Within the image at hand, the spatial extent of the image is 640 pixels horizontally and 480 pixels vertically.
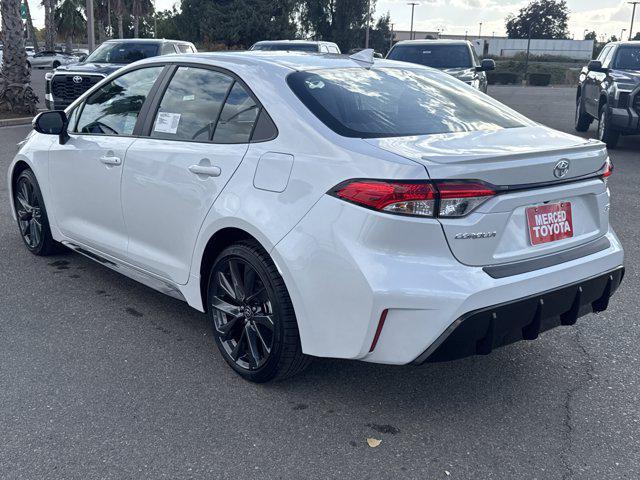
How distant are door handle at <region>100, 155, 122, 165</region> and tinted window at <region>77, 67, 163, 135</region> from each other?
0.59 ft

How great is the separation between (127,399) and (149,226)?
3.57ft

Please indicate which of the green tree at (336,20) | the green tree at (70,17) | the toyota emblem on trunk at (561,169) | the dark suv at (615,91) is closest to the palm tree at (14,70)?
the dark suv at (615,91)

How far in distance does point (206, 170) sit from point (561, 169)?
176 centimetres

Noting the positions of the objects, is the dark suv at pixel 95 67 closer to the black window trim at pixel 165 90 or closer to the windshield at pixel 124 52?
the windshield at pixel 124 52

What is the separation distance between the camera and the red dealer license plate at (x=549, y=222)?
3.06 meters

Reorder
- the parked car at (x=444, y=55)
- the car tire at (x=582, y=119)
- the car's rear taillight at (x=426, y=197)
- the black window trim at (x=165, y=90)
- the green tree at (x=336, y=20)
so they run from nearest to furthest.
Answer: the car's rear taillight at (x=426, y=197) < the black window trim at (x=165, y=90) < the parked car at (x=444, y=55) < the car tire at (x=582, y=119) < the green tree at (x=336, y=20)

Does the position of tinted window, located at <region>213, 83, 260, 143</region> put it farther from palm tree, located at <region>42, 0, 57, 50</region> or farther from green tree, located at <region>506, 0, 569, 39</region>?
green tree, located at <region>506, 0, 569, 39</region>

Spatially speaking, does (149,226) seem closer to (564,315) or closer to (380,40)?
(564,315)

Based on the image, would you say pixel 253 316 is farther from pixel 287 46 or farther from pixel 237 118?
pixel 287 46

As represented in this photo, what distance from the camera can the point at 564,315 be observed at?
10.5ft

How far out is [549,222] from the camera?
314cm

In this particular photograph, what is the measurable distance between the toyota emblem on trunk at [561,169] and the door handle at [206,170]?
5.36ft

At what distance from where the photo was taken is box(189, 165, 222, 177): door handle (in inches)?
138

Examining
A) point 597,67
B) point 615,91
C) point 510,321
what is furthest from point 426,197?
point 597,67
